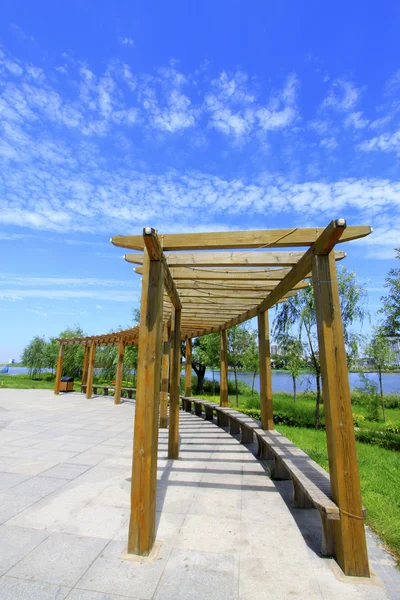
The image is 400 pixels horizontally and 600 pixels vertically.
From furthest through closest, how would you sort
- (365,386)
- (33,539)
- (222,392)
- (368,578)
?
(365,386)
(222,392)
(33,539)
(368,578)

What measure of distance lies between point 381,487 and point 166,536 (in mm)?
2977

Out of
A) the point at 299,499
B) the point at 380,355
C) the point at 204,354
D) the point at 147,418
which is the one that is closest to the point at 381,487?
the point at 299,499

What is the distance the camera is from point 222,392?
7543 millimetres

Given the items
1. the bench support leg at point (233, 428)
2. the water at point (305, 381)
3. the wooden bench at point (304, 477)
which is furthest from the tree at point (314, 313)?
the wooden bench at point (304, 477)

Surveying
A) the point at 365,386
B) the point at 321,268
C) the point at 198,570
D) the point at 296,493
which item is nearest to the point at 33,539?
the point at 198,570

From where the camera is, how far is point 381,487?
3.90 meters

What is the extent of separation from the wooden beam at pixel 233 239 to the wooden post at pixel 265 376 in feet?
8.43

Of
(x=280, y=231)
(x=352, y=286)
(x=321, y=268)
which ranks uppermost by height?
(x=352, y=286)

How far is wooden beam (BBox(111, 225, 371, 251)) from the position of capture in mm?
2666

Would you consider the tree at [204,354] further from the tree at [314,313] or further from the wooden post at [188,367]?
A: the wooden post at [188,367]

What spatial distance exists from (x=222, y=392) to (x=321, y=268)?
18.4 ft

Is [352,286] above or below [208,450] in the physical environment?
above

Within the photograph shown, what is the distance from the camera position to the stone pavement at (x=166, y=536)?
6.09 feet

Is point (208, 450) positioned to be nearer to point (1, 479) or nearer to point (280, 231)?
point (1, 479)
